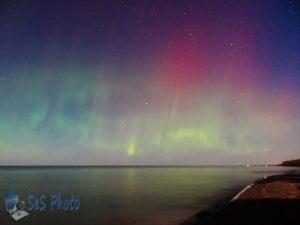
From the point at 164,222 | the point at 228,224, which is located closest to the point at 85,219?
the point at 164,222

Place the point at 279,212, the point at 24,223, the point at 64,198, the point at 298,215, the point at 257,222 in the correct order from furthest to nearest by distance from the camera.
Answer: the point at 64,198
the point at 24,223
the point at 279,212
the point at 298,215
the point at 257,222

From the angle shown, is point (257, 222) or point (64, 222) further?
point (64, 222)

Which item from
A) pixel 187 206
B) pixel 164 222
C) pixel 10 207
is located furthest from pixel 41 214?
pixel 187 206

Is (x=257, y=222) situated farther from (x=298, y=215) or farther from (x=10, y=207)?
(x=10, y=207)

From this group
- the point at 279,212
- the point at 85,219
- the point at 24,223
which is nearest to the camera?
the point at 279,212

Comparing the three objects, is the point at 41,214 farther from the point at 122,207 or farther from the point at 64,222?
the point at 122,207

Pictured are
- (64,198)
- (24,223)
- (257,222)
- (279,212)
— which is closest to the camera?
(257,222)

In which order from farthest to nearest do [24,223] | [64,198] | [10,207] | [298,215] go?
[64,198]
[10,207]
[24,223]
[298,215]

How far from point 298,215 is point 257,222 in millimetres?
3401

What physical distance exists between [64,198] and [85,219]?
2611cm

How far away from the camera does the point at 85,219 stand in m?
33.8

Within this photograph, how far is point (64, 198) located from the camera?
58188 mm

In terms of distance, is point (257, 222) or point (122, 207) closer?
point (257, 222)

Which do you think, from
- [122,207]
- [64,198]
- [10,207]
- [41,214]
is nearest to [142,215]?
[122,207]
